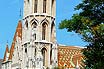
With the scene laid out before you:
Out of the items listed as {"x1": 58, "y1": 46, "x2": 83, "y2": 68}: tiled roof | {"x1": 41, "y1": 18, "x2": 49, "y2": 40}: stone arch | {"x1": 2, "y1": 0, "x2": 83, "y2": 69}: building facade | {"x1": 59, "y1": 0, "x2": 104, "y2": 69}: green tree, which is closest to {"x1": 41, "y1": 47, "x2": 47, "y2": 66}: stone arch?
{"x1": 2, "y1": 0, "x2": 83, "y2": 69}: building facade

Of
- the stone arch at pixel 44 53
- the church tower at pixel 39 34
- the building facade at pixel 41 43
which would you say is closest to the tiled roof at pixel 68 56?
the building facade at pixel 41 43

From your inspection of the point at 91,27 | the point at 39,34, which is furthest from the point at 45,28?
the point at 91,27

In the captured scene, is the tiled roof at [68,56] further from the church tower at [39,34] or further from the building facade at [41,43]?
the church tower at [39,34]

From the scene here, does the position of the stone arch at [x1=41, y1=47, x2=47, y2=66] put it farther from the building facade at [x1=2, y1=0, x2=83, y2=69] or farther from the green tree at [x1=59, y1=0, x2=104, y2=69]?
the green tree at [x1=59, y1=0, x2=104, y2=69]

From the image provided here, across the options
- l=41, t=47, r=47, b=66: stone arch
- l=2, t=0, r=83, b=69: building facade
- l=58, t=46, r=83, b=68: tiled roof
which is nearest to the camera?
l=2, t=0, r=83, b=69: building facade

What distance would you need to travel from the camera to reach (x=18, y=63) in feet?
166

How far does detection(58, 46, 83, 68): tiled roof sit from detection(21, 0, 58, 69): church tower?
1137 mm

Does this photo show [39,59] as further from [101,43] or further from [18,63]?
[101,43]

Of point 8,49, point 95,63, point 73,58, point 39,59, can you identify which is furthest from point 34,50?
point 95,63

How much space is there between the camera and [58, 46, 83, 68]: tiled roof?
49.0m

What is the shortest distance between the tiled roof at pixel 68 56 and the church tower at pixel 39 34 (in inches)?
44.8

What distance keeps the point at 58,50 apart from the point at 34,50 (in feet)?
10.2

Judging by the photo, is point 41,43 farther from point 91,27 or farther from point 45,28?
point 91,27

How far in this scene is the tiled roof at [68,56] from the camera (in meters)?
49.0
